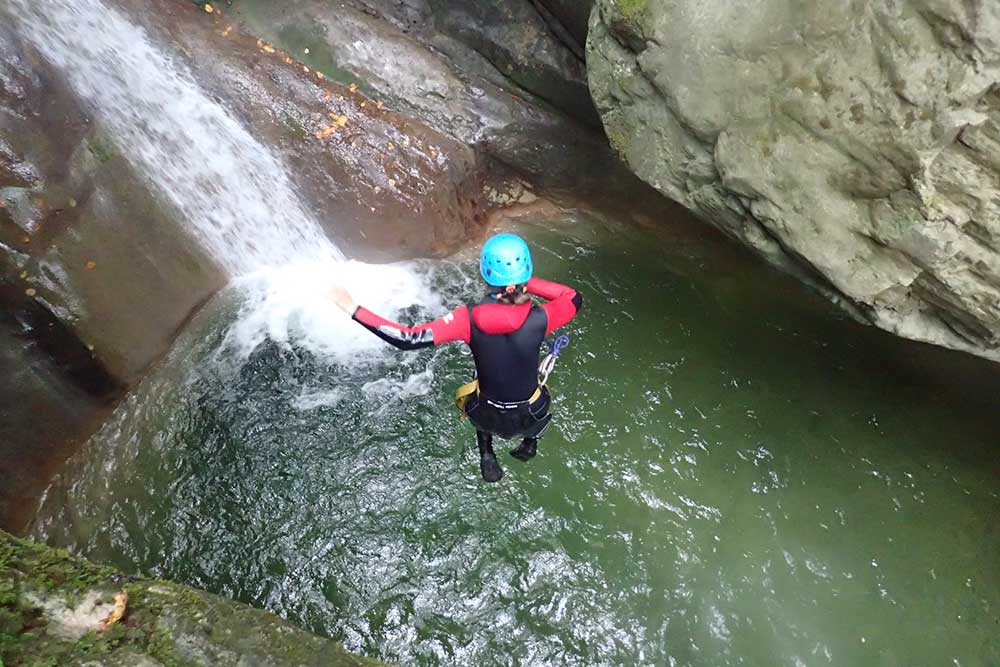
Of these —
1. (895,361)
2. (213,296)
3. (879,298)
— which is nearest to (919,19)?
(879,298)

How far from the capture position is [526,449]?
3.88 m

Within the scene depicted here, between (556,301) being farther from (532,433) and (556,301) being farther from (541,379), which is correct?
(532,433)

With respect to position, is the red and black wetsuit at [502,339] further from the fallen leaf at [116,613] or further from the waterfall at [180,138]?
the waterfall at [180,138]

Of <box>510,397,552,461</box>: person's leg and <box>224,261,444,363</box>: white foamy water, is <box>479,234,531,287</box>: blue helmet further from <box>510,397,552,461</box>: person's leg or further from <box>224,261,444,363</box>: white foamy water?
<box>224,261,444,363</box>: white foamy water

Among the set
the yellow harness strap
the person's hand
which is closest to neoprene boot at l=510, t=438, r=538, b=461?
the yellow harness strap

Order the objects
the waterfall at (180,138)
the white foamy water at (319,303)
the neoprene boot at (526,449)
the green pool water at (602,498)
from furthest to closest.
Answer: the white foamy water at (319,303), the waterfall at (180,138), the neoprene boot at (526,449), the green pool water at (602,498)

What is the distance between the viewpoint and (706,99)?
148 inches

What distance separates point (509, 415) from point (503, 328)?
614 millimetres


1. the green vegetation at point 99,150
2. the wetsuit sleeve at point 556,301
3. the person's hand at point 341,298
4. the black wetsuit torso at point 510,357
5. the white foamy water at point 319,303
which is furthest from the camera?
the white foamy water at point 319,303

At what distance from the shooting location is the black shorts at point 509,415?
3.31 m

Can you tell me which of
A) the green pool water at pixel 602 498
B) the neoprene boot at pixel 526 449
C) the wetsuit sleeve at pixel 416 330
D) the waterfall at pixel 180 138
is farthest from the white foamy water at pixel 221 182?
the wetsuit sleeve at pixel 416 330

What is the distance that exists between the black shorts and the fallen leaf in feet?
6.02

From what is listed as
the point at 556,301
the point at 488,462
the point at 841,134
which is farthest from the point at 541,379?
the point at 841,134

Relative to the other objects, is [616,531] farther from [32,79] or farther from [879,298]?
[32,79]
